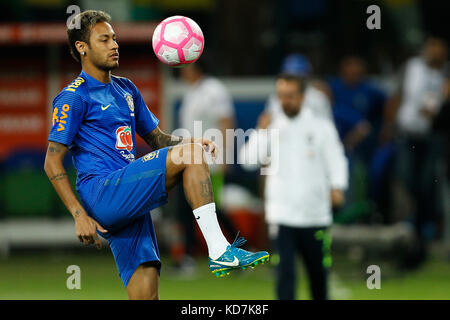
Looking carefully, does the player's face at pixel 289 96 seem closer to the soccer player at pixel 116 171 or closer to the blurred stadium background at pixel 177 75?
the soccer player at pixel 116 171

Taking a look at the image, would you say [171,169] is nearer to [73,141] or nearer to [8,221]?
[73,141]

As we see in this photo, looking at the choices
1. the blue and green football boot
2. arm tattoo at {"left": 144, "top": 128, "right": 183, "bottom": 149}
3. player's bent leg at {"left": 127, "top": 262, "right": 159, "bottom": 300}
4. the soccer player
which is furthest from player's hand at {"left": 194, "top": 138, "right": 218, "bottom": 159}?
player's bent leg at {"left": 127, "top": 262, "right": 159, "bottom": 300}

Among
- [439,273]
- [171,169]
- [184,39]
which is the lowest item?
[439,273]

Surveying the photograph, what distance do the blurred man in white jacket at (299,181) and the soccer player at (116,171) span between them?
2121 mm

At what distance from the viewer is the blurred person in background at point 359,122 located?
11.7 meters

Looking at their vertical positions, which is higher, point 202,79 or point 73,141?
point 202,79

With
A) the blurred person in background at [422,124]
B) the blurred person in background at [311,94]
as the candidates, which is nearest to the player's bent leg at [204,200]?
the blurred person in background at [311,94]

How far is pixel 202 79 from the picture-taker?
11.4 m

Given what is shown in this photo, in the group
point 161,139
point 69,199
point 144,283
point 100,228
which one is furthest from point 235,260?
point 161,139

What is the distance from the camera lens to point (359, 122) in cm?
1252

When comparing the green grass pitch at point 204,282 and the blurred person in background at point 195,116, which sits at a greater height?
the blurred person in background at point 195,116

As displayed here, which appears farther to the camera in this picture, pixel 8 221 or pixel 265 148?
pixel 8 221

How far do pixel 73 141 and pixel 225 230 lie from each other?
552cm
